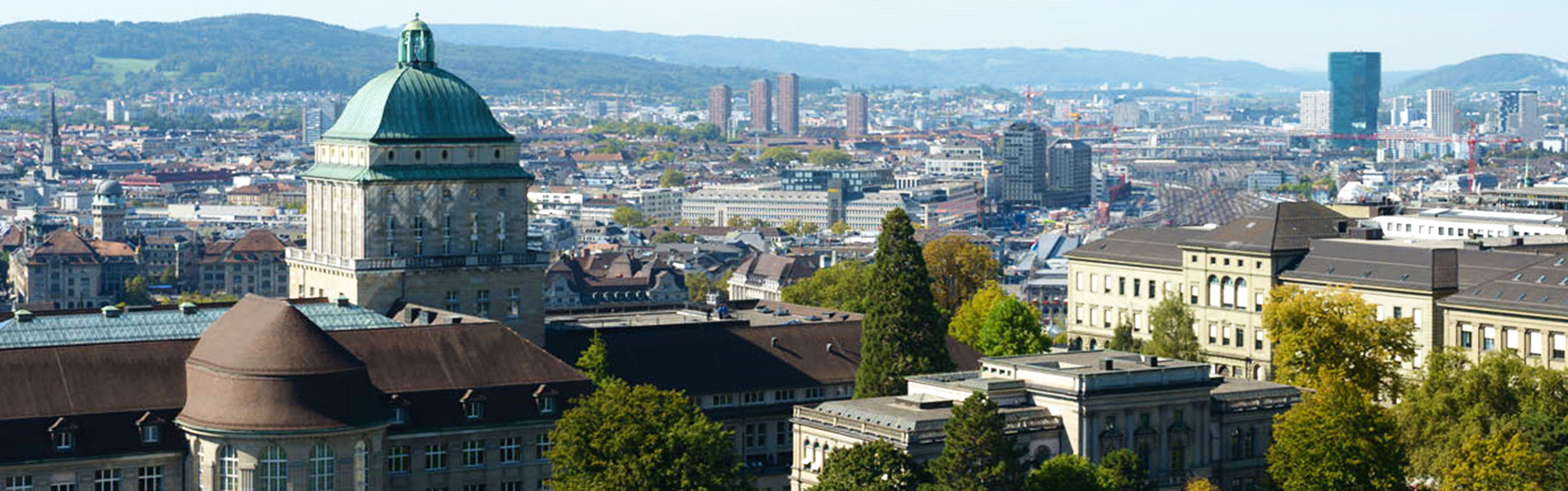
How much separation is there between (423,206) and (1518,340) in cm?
5181

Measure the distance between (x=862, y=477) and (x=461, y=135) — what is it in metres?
34.8

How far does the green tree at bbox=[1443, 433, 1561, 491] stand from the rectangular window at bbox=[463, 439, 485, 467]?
35.9 m

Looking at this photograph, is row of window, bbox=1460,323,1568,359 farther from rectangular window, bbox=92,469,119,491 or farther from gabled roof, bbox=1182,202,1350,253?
rectangular window, bbox=92,469,119,491

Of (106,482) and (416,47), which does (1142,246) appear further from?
(106,482)

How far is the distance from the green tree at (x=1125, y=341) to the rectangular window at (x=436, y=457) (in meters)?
52.8

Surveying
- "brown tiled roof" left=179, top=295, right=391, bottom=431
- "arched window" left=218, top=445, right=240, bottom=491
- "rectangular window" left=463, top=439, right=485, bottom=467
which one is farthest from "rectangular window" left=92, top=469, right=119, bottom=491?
"rectangular window" left=463, top=439, right=485, bottom=467

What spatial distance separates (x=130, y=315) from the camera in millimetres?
112438

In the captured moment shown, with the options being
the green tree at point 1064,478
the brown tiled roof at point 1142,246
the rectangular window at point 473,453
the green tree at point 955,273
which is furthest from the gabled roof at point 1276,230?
the rectangular window at point 473,453

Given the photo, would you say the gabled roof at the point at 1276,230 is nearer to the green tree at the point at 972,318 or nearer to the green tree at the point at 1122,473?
the green tree at the point at 972,318

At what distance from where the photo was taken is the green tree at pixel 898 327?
11900 centimetres

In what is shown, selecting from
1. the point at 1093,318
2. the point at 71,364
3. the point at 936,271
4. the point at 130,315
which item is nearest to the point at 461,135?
the point at 130,315

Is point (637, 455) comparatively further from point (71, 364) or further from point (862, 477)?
point (71, 364)

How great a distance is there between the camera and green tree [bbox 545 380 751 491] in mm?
98312

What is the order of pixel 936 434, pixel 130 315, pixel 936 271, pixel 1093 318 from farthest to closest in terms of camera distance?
1. pixel 936 271
2. pixel 1093 318
3. pixel 130 315
4. pixel 936 434
